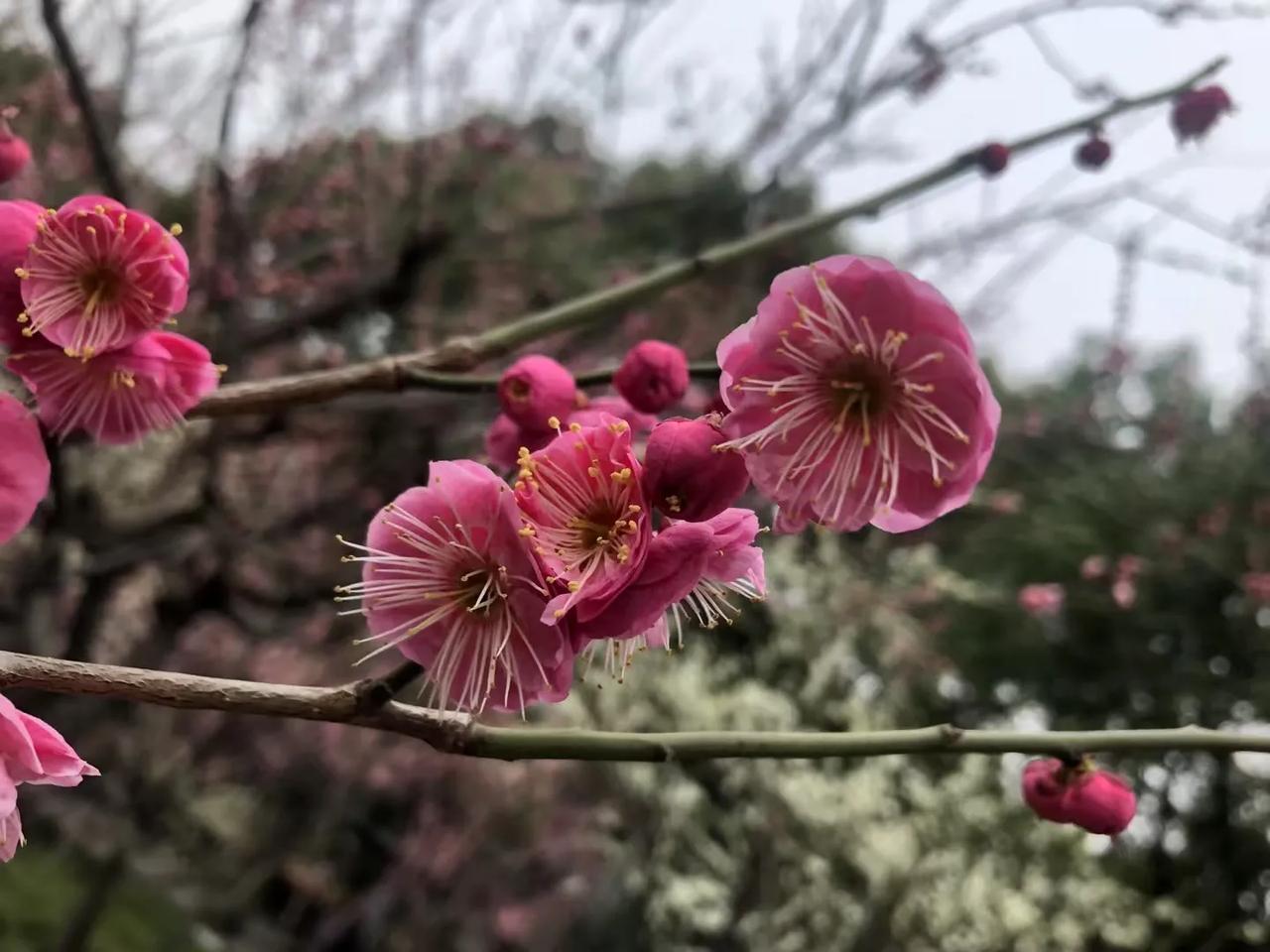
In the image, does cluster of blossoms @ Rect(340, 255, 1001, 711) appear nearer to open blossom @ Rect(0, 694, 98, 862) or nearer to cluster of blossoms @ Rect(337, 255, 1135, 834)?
cluster of blossoms @ Rect(337, 255, 1135, 834)

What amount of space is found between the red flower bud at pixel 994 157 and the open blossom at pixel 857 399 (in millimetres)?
442

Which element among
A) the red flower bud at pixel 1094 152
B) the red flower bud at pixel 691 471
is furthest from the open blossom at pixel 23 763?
the red flower bud at pixel 1094 152

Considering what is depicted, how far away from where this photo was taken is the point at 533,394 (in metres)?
0.52

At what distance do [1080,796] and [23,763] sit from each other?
46 cm

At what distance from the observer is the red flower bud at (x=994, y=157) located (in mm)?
766

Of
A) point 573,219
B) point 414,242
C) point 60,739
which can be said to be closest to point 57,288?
point 60,739

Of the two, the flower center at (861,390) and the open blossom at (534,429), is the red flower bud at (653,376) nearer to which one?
the open blossom at (534,429)

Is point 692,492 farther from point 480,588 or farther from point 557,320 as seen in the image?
point 557,320

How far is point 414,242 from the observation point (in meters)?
2.04

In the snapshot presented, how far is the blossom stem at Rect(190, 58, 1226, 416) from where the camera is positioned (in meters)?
0.57

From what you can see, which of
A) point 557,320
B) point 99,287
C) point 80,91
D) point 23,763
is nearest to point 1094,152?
point 557,320

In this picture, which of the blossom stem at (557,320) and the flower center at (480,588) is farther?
the blossom stem at (557,320)

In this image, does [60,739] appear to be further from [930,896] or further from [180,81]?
[930,896]

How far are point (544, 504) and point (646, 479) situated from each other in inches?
2.0
